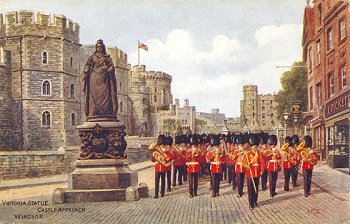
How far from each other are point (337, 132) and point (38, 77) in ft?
73.8

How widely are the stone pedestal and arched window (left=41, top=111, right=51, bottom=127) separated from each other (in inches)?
873

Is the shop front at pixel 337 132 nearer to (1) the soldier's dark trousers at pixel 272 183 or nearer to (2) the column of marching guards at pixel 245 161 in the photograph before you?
(2) the column of marching guards at pixel 245 161

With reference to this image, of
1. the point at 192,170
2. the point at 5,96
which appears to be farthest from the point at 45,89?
the point at 192,170

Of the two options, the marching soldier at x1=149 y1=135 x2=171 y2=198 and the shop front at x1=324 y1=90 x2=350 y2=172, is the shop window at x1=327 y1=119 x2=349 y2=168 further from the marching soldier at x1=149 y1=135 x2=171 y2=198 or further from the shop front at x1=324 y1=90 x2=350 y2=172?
the marching soldier at x1=149 y1=135 x2=171 y2=198

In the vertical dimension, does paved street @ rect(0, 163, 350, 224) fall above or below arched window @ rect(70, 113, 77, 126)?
below

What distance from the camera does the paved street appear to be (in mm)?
9102

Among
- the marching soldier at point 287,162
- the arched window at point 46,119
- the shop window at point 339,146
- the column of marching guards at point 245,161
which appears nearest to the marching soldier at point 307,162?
the column of marching guards at point 245,161

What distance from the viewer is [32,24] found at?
106 feet

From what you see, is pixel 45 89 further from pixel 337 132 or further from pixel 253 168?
pixel 253 168

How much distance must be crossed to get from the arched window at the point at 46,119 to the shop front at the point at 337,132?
20.8 m

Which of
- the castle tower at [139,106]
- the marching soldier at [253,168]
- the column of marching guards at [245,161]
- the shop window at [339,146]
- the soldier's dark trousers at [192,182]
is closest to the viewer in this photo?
the marching soldier at [253,168]

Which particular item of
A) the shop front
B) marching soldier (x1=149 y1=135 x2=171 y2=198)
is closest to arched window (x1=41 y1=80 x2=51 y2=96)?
the shop front

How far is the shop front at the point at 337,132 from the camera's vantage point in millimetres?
17031

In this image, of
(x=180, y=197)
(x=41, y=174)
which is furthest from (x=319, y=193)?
(x=41, y=174)
